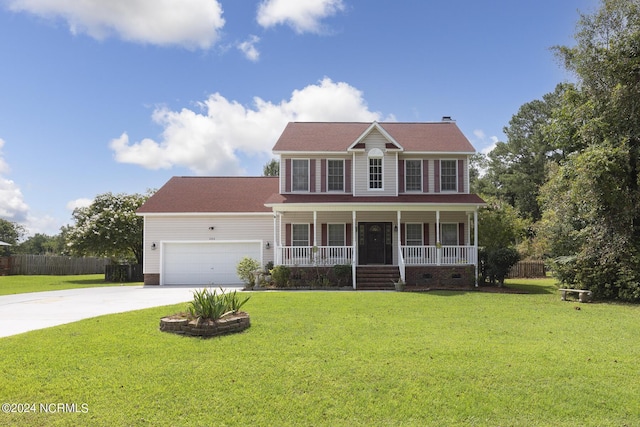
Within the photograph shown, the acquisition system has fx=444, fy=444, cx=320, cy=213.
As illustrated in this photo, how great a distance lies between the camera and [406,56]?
18.3 m

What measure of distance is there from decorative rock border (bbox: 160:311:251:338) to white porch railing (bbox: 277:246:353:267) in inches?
409

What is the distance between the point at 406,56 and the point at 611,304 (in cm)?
1171

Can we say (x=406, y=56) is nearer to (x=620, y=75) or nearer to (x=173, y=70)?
(x=620, y=75)

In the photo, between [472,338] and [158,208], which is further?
[158,208]

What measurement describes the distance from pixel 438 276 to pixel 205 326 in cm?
1328

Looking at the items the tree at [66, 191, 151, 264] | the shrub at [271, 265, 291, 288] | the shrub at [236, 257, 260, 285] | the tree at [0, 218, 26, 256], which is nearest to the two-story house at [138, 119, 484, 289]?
the shrub at [271, 265, 291, 288]

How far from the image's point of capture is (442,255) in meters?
19.8

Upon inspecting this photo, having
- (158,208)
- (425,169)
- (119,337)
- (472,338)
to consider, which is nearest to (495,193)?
(425,169)

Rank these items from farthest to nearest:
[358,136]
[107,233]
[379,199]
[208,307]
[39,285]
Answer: [107,233] < [358,136] < [39,285] < [379,199] < [208,307]

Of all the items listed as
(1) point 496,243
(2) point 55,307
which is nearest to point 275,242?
(2) point 55,307

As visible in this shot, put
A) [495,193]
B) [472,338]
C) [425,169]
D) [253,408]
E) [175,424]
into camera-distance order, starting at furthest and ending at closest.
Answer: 1. [495,193]
2. [425,169]
3. [472,338]
4. [253,408]
5. [175,424]

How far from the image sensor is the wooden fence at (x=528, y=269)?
2872cm

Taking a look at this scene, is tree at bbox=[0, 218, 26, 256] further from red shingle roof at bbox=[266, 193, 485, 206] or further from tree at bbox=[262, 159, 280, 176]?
red shingle roof at bbox=[266, 193, 485, 206]

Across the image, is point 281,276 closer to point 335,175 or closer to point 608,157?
point 335,175
